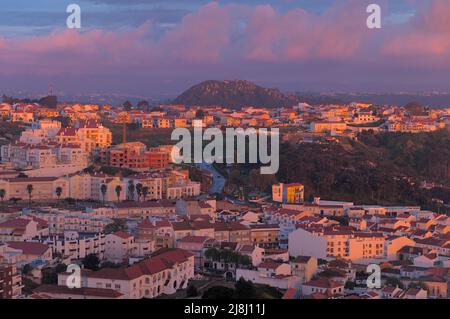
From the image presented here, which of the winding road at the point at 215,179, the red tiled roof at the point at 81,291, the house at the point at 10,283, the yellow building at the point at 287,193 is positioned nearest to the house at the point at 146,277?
the red tiled roof at the point at 81,291

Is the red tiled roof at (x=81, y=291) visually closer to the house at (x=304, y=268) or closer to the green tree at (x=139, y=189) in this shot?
the house at (x=304, y=268)

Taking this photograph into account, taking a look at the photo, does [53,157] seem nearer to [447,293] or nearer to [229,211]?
[229,211]

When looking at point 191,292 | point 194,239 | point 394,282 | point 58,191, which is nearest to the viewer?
point 191,292

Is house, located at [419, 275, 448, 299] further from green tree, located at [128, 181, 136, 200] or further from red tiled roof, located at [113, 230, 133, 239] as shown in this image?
green tree, located at [128, 181, 136, 200]

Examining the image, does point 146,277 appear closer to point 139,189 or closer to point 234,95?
point 139,189

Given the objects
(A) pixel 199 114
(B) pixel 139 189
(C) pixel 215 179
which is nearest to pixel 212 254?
(B) pixel 139 189

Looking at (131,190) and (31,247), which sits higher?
(131,190)
